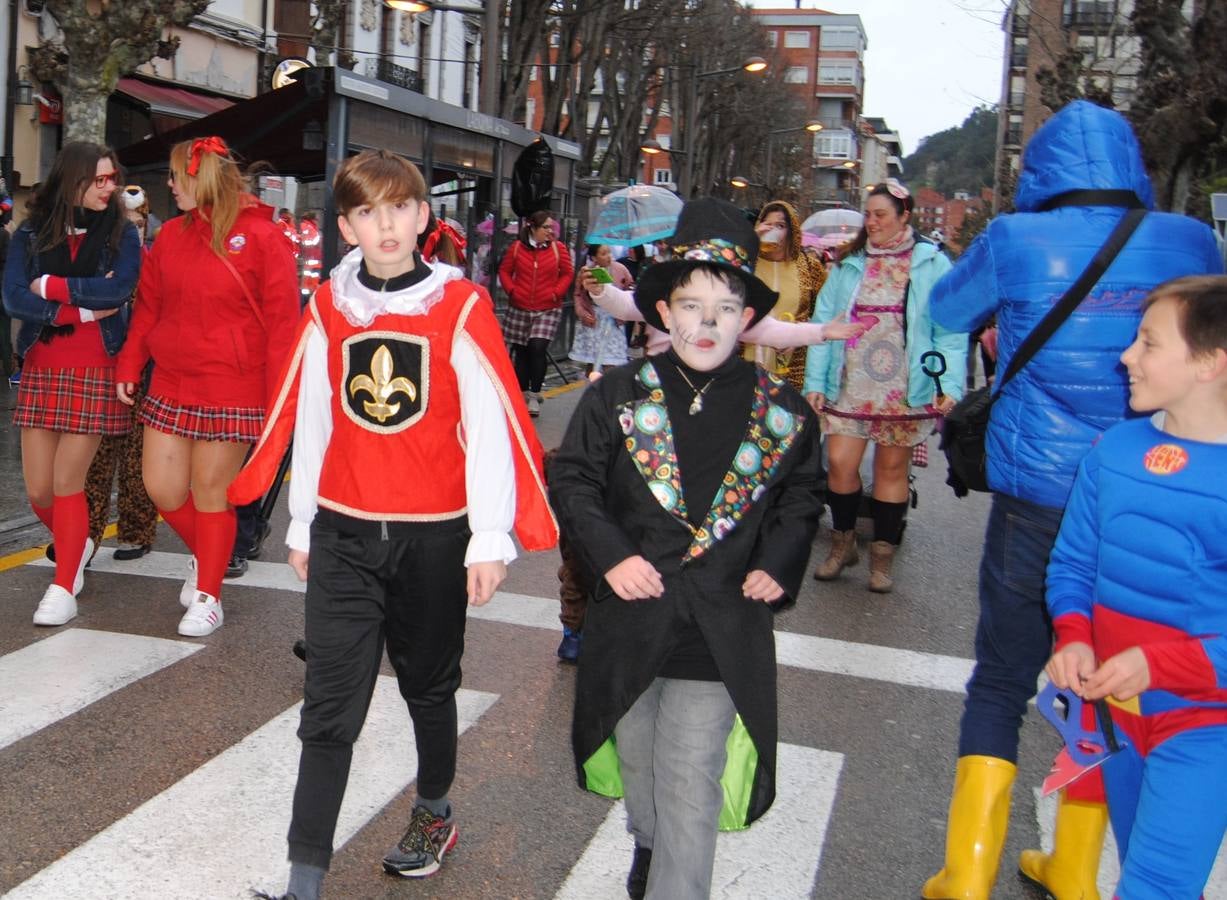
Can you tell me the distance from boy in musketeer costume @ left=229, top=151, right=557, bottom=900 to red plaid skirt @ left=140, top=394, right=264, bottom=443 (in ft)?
6.92

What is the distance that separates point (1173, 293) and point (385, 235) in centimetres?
174

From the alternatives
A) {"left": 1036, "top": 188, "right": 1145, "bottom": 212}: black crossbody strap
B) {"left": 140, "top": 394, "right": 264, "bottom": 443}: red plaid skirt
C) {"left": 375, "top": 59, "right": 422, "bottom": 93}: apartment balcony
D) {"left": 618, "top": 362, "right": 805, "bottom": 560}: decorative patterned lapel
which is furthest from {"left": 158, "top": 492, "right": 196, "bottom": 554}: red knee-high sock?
{"left": 375, "top": 59, "right": 422, "bottom": 93}: apartment balcony

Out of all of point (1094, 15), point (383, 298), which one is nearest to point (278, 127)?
point (383, 298)

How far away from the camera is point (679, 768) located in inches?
112

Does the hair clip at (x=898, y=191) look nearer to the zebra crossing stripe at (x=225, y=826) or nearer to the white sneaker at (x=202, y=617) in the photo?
the zebra crossing stripe at (x=225, y=826)

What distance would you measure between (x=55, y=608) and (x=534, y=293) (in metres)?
7.77

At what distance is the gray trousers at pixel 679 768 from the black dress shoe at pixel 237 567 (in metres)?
3.83

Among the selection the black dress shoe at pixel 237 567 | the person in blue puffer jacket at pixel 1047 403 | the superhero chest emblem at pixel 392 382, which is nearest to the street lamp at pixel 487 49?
the black dress shoe at pixel 237 567

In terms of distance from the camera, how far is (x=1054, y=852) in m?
3.46

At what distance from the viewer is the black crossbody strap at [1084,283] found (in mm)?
3242

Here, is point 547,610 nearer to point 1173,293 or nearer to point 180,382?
point 180,382

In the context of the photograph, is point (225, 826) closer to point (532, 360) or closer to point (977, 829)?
point (977, 829)

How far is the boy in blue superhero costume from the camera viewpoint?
2604 millimetres

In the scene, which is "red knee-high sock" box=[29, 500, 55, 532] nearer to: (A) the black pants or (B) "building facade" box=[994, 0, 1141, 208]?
(A) the black pants
